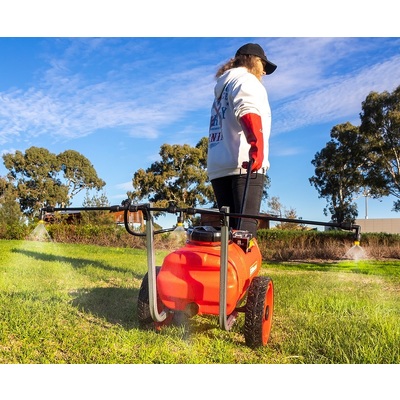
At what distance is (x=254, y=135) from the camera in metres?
1.93

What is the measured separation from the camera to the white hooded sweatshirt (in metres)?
2.08

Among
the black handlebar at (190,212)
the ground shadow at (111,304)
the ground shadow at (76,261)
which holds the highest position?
the black handlebar at (190,212)

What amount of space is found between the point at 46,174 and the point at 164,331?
6.35 ft

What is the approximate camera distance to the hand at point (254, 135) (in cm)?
193

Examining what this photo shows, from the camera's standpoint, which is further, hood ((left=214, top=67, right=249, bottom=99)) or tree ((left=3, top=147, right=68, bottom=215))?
tree ((left=3, top=147, right=68, bottom=215))

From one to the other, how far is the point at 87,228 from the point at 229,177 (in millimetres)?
5777

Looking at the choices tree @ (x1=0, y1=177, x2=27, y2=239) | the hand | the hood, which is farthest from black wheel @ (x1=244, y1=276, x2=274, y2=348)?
tree @ (x1=0, y1=177, x2=27, y2=239)

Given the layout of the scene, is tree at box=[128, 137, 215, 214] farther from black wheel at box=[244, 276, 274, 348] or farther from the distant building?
the distant building

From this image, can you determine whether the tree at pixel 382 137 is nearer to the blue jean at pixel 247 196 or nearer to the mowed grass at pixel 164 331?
the mowed grass at pixel 164 331

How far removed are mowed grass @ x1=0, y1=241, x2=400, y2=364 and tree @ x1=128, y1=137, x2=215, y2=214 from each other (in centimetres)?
100

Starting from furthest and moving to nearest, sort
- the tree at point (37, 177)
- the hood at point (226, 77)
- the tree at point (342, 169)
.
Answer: the tree at point (342, 169), the tree at point (37, 177), the hood at point (226, 77)

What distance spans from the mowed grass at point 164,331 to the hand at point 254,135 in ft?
2.76

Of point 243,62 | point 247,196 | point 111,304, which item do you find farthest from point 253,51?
point 111,304

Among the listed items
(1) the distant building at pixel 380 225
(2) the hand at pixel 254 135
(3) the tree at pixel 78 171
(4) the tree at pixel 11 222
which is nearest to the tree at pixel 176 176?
(3) the tree at pixel 78 171
